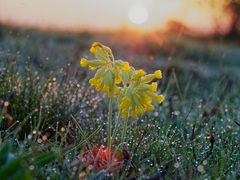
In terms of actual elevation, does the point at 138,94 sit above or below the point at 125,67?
below

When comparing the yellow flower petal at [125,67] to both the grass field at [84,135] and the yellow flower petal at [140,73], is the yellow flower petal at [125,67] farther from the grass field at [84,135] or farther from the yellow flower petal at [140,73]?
the grass field at [84,135]

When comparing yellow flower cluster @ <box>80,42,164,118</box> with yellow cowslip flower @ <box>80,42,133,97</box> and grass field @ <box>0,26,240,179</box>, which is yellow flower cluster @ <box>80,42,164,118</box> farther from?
grass field @ <box>0,26,240,179</box>

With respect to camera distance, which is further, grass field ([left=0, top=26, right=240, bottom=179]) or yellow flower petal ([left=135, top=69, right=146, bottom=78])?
yellow flower petal ([left=135, top=69, right=146, bottom=78])

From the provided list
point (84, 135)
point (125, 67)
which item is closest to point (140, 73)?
point (125, 67)

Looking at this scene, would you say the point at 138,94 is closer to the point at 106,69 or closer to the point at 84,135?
the point at 106,69

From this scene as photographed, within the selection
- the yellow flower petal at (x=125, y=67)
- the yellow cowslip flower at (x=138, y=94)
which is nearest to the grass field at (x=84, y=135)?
the yellow cowslip flower at (x=138, y=94)

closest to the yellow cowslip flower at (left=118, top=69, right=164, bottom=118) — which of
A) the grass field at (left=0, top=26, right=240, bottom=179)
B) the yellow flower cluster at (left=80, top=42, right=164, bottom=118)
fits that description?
the yellow flower cluster at (left=80, top=42, right=164, bottom=118)

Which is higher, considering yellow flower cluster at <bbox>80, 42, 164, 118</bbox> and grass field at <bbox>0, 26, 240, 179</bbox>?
yellow flower cluster at <bbox>80, 42, 164, 118</bbox>

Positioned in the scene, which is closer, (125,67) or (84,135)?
(125,67)
